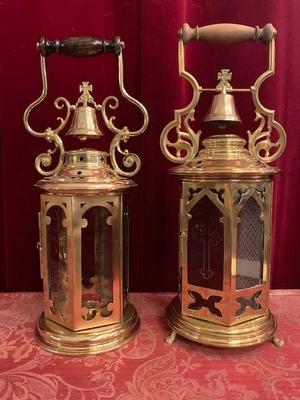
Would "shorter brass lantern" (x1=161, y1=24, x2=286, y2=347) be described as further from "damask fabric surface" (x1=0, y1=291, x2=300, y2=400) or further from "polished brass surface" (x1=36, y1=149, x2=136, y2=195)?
"polished brass surface" (x1=36, y1=149, x2=136, y2=195)

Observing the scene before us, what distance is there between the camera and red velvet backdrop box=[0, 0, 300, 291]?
1011 mm

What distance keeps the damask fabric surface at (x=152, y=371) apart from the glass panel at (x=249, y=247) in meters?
0.17

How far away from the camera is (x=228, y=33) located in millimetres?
790

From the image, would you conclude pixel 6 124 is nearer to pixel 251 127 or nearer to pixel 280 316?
pixel 251 127

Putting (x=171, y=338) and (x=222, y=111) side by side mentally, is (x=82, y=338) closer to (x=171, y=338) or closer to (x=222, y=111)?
(x=171, y=338)

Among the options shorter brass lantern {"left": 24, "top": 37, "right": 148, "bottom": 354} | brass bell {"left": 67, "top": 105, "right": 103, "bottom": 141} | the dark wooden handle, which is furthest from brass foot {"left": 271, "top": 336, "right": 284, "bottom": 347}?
the dark wooden handle

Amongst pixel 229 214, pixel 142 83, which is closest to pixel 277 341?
pixel 229 214

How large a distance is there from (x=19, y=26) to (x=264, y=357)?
1124 millimetres

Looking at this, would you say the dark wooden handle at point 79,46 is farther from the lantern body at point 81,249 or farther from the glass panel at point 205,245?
the glass panel at point 205,245

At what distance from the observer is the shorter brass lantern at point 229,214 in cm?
75

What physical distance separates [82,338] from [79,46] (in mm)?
688

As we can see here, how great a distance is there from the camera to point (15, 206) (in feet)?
3.55

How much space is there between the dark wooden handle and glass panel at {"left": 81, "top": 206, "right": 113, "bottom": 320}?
0.39 metres

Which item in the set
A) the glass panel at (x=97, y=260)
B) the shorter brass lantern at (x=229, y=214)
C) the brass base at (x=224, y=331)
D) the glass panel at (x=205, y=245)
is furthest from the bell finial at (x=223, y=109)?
the brass base at (x=224, y=331)
